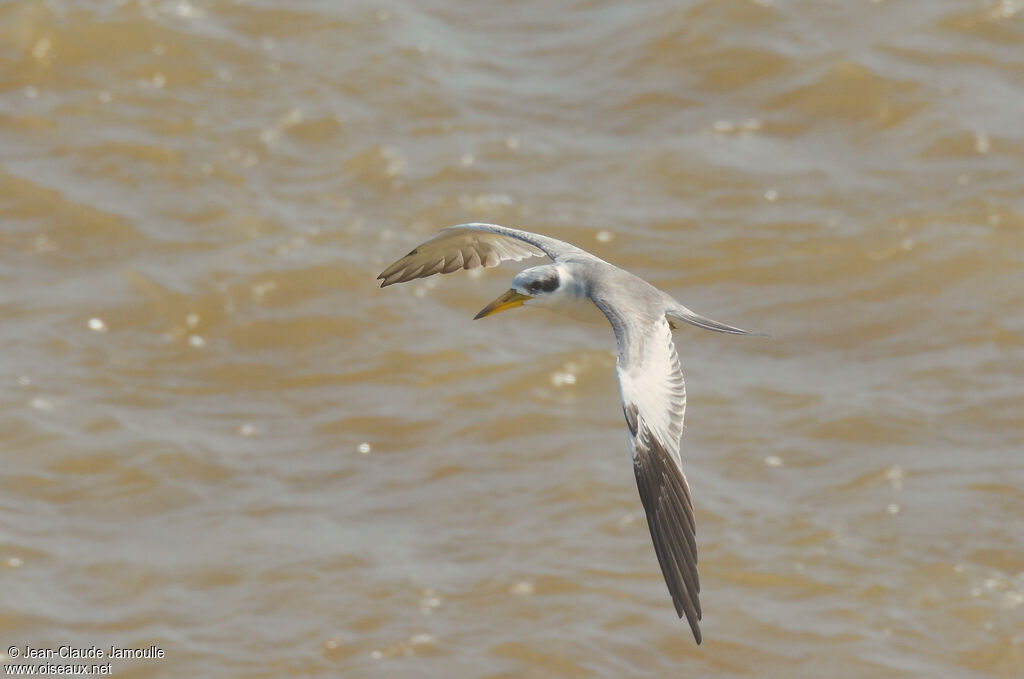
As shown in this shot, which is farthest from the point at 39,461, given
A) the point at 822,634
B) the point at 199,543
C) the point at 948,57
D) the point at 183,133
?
the point at 948,57

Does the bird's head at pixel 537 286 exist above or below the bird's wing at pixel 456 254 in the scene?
above

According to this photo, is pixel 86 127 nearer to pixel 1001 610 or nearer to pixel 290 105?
pixel 290 105

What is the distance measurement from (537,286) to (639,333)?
37.0 inches

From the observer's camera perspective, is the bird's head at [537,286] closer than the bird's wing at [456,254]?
Yes

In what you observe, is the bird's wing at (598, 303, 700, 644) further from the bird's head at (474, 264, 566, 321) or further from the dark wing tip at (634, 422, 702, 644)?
the bird's head at (474, 264, 566, 321)

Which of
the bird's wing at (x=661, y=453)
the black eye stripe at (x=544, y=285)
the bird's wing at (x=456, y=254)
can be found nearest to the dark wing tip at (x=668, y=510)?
the bird's wing at (x=661, y=453)

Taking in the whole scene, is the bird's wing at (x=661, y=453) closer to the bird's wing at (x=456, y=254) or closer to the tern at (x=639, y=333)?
the tern at (x=639, y=333)

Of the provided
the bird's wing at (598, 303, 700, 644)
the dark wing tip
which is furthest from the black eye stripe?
the dark wing tip

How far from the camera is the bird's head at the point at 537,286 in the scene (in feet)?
25.1

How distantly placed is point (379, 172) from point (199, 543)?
4.65m

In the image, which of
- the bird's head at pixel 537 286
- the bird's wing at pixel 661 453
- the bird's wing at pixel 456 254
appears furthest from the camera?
the bird's wing at pixel 456 254

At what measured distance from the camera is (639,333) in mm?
6914

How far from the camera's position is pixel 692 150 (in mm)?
13359

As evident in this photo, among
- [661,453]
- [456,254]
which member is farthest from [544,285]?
[661,453]
